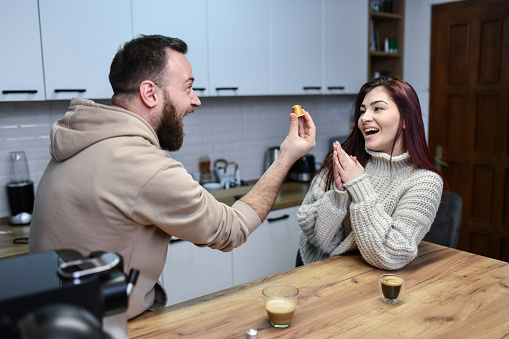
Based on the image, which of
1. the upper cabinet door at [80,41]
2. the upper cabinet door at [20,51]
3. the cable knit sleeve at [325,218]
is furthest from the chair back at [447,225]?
the upper cabinet door at [20,51]

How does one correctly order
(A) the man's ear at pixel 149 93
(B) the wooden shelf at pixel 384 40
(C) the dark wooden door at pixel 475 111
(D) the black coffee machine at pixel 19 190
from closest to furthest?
1. (A) the man's ear at pixel 149 93
2. (D) the black coffee machine at pixel 19 190
3. (C) the dark wooden door at pixel 475 111
4. (B) the wooden shelf at pixel 384 40

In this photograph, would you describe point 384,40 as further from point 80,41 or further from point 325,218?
point 325,218

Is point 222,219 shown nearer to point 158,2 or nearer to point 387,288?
point 387,288

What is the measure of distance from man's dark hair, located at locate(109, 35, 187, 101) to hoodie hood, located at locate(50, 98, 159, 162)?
149 mm

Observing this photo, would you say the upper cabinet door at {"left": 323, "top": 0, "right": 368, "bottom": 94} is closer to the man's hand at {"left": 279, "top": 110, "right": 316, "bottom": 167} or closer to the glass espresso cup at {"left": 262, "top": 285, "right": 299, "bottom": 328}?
the man's hand at {"left": 279, "top": 110, "right": 316, "bottom": 167}

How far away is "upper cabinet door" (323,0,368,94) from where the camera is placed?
11.4ft

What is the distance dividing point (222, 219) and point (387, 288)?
52 cm

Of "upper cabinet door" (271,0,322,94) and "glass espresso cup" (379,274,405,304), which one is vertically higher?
"upper cabinet door" (271,0,322,94)

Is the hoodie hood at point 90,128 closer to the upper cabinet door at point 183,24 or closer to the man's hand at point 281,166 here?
the man's hand at point 281,166

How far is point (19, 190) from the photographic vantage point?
8.33ft

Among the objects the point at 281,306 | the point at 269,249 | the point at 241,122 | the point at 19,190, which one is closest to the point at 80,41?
the point at 19,190

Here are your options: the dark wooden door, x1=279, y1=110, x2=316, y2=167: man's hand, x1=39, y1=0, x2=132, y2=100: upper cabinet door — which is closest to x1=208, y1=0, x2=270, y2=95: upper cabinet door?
x1=39, y1=0, x2=132, y2=100: upper cabinet door

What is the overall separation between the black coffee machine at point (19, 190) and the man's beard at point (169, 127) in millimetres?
1347

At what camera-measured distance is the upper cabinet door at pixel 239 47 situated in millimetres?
2932
